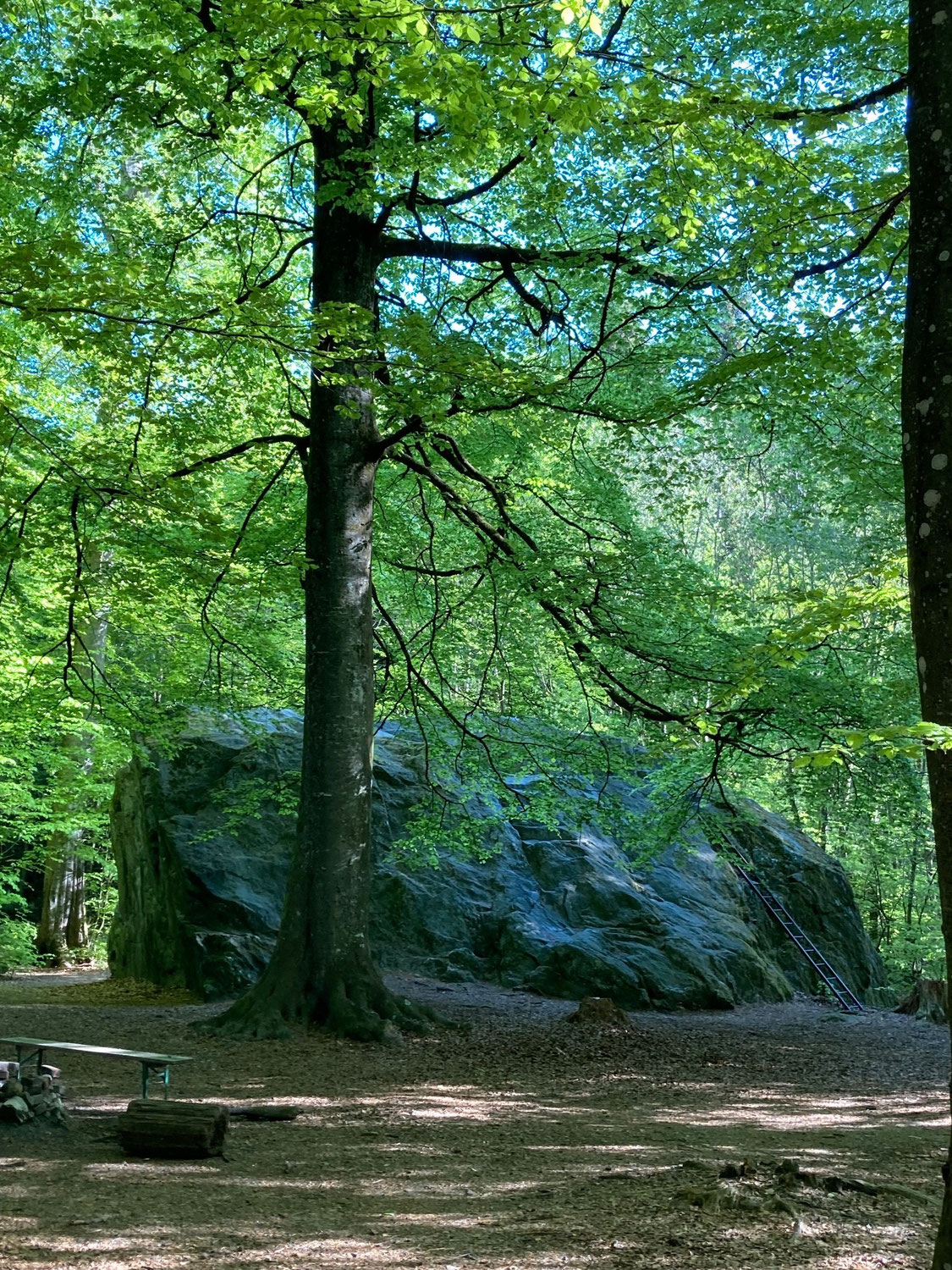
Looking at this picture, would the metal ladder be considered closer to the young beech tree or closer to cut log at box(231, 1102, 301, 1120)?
the young beech tree

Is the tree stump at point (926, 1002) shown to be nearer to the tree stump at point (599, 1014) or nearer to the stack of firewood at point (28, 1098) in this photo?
the tree stump at point (599, 1014)

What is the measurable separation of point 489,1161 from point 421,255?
8249mm

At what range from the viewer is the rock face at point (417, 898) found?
1256cm

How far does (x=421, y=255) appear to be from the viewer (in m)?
10.3

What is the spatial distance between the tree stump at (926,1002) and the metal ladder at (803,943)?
39.8 inches

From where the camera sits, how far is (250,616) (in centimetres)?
1168

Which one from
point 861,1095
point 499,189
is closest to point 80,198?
point 499,189

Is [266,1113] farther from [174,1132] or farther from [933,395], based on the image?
[933,395]

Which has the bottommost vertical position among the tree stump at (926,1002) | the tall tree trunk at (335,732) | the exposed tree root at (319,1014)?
the tree stump at (926,1002)

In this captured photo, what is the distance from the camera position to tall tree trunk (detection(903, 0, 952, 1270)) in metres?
3.00

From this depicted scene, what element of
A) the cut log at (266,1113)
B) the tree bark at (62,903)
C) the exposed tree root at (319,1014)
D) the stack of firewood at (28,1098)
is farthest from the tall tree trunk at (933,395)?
the tree bark at (62,903)

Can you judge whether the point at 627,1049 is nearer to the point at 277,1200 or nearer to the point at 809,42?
the point at 277,1200

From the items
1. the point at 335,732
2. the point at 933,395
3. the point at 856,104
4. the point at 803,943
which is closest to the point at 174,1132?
the point at 335,732

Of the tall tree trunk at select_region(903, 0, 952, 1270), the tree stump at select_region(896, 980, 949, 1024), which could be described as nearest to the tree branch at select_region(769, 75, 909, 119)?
the tall tree trunk at select_region(903, 0, 952, 1270)
